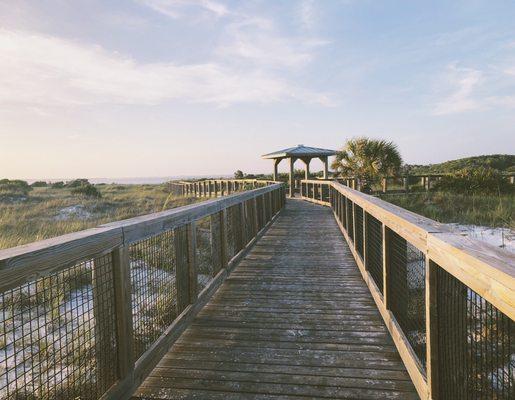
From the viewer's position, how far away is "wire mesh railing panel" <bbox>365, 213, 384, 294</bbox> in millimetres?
4196

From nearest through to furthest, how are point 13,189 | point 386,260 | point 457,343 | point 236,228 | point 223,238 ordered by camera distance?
point 457,343, point 386,260, point 223,238, point 236,228, point 13,189

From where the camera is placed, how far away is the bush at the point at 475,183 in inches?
684

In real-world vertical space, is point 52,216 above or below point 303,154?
below

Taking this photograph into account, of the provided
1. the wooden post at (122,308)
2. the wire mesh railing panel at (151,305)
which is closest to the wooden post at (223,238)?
the wire mesh railing panel at (151,305)

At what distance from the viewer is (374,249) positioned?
4477mm

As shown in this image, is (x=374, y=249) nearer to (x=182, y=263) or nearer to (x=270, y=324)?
(x=270, y=324)

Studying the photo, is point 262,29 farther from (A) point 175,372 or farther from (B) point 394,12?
(A) point 175,372

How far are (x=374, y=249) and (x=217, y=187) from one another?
72.7 feet

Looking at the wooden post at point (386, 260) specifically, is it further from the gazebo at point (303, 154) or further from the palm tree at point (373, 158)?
the palm tree at point (373, 158)

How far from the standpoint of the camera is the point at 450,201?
15.4 m

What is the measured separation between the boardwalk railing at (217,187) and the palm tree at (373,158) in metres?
5.70

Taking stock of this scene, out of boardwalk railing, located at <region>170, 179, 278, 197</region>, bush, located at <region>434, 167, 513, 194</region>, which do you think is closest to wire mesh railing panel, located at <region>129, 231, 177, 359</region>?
boardwalk railing, located at <region>170, 179, 278, 197</region>

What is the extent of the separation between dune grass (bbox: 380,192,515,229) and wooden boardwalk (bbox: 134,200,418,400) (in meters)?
7.69

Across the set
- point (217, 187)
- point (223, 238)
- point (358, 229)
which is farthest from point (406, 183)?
point (223, 238)
